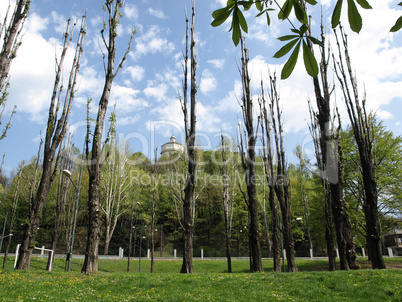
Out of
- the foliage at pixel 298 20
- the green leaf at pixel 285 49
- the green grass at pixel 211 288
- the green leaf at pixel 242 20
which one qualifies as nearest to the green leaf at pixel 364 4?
the foliage at pixel 298 20

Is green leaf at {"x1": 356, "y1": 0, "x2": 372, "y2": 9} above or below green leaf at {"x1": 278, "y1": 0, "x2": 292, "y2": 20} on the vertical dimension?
below

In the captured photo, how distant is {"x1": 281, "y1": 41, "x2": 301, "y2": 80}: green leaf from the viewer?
1.29 m

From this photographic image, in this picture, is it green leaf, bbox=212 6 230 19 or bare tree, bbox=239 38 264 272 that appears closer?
green leaf, bbox=212 6 230 19

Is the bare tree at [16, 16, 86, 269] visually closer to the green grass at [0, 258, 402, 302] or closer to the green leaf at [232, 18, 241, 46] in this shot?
the green grass at [0, 258, 402, 302]

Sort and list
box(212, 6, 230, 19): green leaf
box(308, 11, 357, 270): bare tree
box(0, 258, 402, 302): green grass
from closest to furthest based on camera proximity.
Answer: box(212, 6, 230, 19): green leaf
box(0, 258, 402, 302): green grass
box(308, 11, 357, 270): bare tree

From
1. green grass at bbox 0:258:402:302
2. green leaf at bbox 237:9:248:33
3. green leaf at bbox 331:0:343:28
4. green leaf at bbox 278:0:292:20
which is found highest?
green leaf at bbox 278:0:292:20

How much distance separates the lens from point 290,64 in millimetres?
1311

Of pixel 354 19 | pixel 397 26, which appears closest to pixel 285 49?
pixel 354 19

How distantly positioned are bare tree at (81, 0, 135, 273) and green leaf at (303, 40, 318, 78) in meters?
9.66

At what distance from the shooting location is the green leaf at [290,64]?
1295mm

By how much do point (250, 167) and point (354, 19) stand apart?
12433mm

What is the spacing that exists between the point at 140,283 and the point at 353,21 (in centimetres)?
840

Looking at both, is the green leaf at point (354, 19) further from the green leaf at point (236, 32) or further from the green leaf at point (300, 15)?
the green leaf at point (236, 32)

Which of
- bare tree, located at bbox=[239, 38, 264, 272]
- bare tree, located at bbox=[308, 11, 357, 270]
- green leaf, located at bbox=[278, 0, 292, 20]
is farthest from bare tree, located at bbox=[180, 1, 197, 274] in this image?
green leaf, located at bbox=[278, 0, 292, 20]
